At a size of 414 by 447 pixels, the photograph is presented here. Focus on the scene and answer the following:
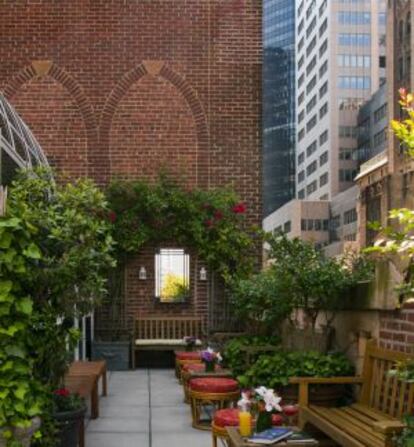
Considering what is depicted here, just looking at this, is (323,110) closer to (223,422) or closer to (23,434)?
(223,422)

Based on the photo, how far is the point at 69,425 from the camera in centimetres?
641

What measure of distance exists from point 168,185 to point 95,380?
6464 millimetres

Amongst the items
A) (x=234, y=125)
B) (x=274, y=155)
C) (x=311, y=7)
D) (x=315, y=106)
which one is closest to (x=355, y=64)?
(x=315, y=106)

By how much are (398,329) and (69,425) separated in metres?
2.65

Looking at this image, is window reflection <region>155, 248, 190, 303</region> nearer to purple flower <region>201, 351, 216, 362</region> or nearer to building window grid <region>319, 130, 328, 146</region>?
purple flower <region>201, 351, 216, 362</region>

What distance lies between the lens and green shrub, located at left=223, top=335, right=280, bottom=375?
10.3 m

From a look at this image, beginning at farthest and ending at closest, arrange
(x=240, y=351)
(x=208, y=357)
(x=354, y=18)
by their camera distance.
→ (x=354, y=18) < (x=240, y=351) < (x=208, y=357)

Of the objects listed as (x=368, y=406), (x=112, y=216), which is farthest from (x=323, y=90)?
(x=368, y=406)

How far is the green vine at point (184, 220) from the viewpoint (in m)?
14.4

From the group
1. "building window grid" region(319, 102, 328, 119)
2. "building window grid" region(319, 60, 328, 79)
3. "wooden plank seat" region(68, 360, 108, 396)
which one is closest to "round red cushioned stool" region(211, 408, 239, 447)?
"wooden plank seat" region(68, 360, 108, 396)

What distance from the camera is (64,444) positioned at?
6.35 m

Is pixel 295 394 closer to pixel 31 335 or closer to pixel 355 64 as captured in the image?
pixel 31 335

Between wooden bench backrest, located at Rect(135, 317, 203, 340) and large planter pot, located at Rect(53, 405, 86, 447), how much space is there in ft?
26.7

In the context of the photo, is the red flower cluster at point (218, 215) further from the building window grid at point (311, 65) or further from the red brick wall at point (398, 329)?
the building window grid at point (311, 65)
